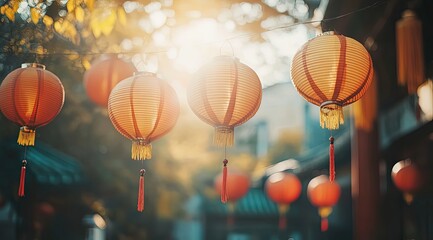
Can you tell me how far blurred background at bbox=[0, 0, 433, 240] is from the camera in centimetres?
576

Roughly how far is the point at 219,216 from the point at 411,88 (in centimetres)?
1234

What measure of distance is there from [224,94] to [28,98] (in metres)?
1.41

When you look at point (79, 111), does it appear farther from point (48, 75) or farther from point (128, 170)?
point (48, 75)

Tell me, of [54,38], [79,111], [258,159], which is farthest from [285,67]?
[258,159]

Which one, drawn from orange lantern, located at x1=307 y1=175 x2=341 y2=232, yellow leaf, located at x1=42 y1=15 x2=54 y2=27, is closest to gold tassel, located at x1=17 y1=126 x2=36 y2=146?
yellow leaf, located at x1=42 y1=15 x2=54 y2=27

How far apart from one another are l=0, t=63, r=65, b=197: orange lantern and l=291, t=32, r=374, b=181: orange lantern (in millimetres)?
1743

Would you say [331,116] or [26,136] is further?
[26,136]

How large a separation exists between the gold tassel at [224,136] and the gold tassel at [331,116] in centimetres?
59

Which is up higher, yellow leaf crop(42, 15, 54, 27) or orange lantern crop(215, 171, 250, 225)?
yellow leaf crop(42, 15, 54, 27)

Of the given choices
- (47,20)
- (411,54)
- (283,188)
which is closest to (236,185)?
(283,188)

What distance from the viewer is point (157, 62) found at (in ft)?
22.6

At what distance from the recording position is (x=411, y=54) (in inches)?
219

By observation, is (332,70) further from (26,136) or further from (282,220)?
(282,220)

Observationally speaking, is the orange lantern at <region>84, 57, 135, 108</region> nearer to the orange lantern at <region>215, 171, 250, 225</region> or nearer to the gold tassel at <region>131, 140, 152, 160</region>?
the gold tassel at <region>131, 140, 152, 160</region>
